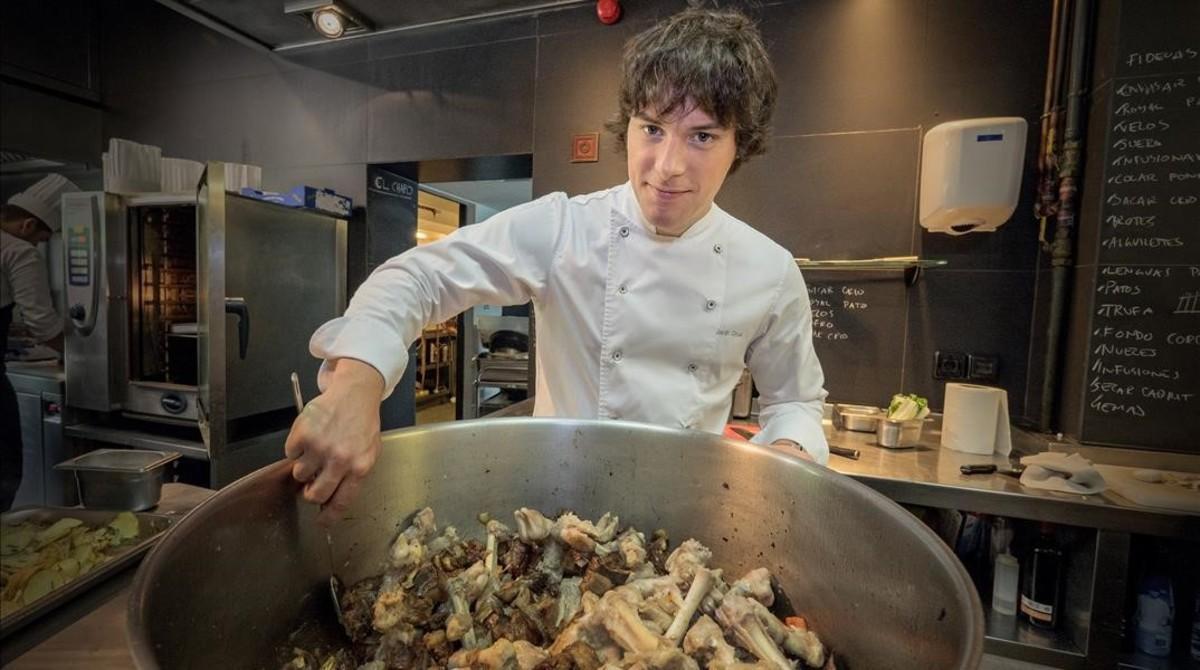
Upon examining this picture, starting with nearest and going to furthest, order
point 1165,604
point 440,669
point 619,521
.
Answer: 1. point 440,669
2. point 619,521
3. point 1165,604

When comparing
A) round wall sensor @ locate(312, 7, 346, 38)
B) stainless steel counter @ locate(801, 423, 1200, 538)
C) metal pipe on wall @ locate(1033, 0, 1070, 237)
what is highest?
round wall sensor @ locate(312, 7, 346, 38)

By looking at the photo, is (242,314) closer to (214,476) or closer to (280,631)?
(214,476)

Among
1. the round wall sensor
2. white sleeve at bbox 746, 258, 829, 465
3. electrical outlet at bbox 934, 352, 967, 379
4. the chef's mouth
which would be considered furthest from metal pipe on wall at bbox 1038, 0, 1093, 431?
the round wall sensor

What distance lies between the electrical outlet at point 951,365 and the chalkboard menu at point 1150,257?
408 millimetres

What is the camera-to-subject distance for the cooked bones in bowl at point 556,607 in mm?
596

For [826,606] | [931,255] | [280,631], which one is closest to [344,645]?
[280,631]

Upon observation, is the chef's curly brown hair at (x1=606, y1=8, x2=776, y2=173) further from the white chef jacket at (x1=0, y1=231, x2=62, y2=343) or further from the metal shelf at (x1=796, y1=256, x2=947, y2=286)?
the metal shelf at (x1=796, y1=256, x2=947, y2=286)

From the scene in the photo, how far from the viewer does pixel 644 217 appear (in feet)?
3.91

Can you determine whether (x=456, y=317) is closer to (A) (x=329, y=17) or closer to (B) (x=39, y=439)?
(A) (x=329, y=17)

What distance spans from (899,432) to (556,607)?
1682 millimetres

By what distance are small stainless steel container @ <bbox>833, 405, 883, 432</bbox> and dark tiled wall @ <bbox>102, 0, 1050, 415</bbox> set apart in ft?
0.32

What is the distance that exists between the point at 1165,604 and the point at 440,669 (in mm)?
2088

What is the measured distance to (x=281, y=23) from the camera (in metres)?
2.84

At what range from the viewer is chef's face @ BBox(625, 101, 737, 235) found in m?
1.02
